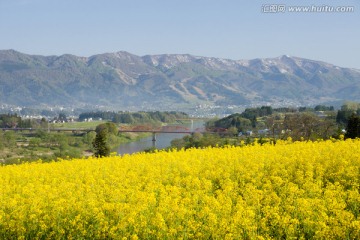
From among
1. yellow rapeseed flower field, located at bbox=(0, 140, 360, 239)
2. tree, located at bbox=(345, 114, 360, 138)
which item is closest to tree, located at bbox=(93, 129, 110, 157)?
tree, located at bbox=(345, 114, 360, 138)

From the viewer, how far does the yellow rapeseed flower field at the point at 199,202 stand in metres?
8.25

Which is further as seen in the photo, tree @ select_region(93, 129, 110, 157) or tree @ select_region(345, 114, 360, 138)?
tree @ select_region(93, 129, 110, 157)

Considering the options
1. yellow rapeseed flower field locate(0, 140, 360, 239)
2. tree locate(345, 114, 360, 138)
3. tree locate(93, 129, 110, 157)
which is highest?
yellow rapeseed flower field locate(0, 140, 360, 239)

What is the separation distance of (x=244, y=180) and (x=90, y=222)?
470 cm

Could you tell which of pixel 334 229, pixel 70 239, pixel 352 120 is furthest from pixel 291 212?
pixel 352 120

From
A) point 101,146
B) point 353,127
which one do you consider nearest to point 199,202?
point 353,127

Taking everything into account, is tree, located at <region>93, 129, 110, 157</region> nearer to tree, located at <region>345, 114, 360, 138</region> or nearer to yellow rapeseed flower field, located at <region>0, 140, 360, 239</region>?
tree, located at <region>345, 114, 360, 138</region>

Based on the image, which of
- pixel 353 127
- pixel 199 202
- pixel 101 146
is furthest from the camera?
pixel 101 146

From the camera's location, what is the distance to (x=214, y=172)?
43.0 ft

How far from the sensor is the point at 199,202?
1025cm

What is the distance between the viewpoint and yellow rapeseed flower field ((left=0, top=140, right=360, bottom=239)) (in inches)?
325

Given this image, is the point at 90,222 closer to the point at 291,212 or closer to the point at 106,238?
the point at 106,238

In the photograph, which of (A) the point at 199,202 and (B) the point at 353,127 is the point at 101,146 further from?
(A) the point at 199,202

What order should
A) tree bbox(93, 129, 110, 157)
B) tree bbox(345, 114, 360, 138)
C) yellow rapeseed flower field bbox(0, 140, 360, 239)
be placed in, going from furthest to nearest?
tree bbox(93, 129, 110, 157)
tree bbox(345, 114, 360, 138)
yellow rapeseed flower field bbox(0, 140, 360, 239)
